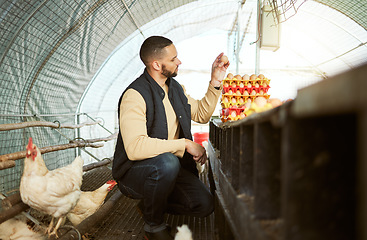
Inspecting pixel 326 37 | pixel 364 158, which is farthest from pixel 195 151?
pixel 326 37

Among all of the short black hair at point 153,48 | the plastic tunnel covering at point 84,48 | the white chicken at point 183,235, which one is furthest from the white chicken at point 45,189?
the short black hair at point 153,48

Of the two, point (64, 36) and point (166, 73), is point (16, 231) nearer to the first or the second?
point (166, 73)

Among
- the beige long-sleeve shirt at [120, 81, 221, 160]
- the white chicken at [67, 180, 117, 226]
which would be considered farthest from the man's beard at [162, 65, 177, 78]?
the white chicken at [67, 180, 117, 226]

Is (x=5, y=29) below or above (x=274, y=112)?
above

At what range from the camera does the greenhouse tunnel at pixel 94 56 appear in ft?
10.2

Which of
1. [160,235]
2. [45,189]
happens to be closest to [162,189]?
[160,235]

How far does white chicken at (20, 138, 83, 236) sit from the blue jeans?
0.46 metres

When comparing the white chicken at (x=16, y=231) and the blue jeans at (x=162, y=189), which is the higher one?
the blue jeans at (x=162, y=189)

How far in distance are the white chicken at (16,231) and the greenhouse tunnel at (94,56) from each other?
197 millimetres

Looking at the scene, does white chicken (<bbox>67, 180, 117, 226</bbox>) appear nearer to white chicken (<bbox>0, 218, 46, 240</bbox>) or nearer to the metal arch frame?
white chicken (<bbox>0, 218, 46, 240</bbox>)

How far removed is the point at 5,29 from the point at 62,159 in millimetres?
2350

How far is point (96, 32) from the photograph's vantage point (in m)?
4.69

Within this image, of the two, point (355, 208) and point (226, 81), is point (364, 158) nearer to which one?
point (355, 208)

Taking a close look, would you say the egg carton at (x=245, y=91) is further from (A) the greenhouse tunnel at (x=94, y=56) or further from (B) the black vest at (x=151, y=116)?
(B) the black vest at (x=151, y=116)
